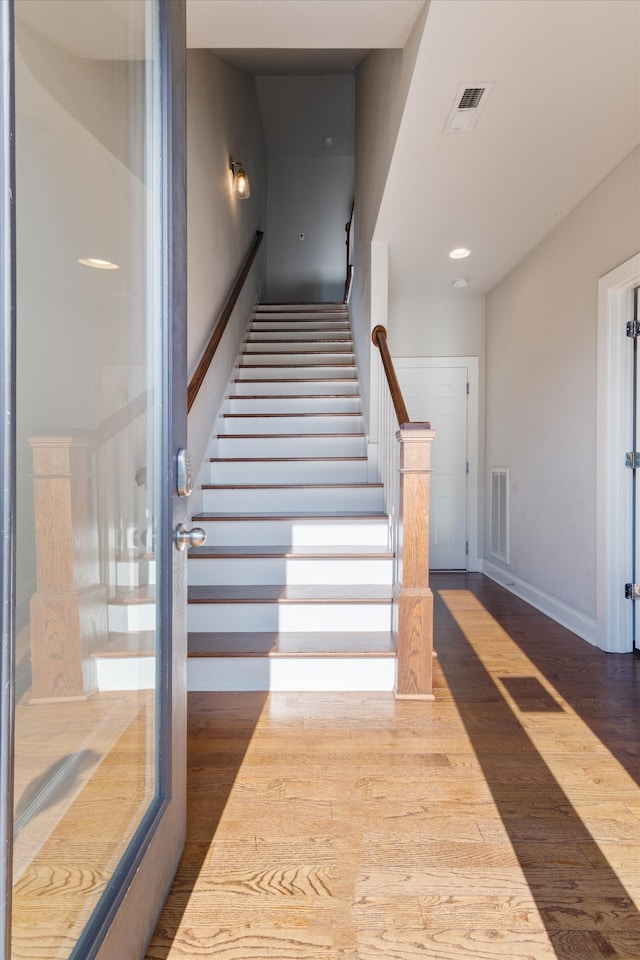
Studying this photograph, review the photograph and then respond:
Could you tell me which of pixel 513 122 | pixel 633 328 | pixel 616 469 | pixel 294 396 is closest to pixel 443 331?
pixel 294 396

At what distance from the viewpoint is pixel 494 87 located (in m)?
2.11

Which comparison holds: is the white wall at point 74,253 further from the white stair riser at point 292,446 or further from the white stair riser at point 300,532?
the white stair riser at point 292,446

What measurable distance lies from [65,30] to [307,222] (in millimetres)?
7598

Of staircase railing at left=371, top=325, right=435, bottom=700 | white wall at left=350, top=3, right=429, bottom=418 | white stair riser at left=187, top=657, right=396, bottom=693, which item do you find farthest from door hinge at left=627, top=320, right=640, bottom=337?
white stair riser at left=187, top=657, right=396, bottom=693

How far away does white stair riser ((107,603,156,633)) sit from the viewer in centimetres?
98

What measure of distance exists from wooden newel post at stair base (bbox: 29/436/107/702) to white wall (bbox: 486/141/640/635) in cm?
281

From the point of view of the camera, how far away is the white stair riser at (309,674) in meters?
2.31

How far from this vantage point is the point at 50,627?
733mm

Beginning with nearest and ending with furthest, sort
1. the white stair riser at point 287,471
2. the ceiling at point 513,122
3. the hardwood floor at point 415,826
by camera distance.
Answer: the hardwood floor at point 415,826, the ceiling at point 513,122, the white stair riser at point 287,471

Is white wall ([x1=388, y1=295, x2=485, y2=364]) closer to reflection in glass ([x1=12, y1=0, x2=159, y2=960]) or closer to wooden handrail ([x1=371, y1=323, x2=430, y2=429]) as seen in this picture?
wooden handrail ([x1=371, y1=323, x2=430, y2=429])

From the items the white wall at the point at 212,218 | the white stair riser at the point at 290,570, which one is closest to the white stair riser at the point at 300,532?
the white stair riser at the point at 290,570

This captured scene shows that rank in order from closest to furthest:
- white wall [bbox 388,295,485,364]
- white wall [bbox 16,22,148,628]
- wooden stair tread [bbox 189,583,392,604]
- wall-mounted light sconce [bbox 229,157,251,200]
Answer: white wall [bbox 16,22,148,628]
wooden stair tread [bbox 189,583,392,604]
wall-mounted light sconce [bbox 229,157,251,200]
white wall [bbox 388,295,485,364]

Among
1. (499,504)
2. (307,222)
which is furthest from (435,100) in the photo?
(307,222)

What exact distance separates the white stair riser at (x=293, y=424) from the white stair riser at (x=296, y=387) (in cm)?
37
